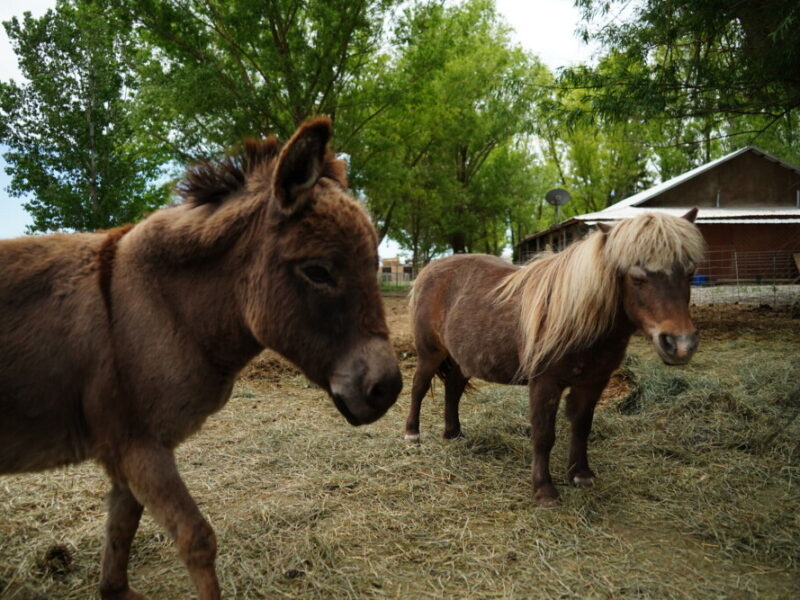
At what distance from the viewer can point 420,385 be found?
5.43 meters

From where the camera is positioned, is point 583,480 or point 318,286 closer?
point 318,286

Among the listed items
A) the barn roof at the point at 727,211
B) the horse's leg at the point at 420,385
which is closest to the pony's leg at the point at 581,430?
the horse's leg at the point at 420,385

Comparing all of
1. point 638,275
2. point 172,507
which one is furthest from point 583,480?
point 172,507

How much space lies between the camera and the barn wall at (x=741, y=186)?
2734 cm

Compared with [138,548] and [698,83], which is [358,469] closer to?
[138,548]

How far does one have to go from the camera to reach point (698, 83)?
7754 mm

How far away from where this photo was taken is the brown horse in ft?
11.0

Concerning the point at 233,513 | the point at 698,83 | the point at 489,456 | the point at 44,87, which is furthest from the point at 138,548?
the point at 44,87

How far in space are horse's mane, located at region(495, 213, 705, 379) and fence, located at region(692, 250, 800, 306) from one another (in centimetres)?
1216

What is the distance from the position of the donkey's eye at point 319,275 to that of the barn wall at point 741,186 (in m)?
29.3

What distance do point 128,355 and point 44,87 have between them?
2823 cm

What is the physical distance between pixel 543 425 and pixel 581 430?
18.1 inches

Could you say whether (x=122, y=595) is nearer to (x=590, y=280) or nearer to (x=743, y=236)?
(x=590, y=280)

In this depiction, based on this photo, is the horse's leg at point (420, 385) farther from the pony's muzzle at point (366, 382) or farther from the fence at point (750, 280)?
the fence at point (750, 280)
